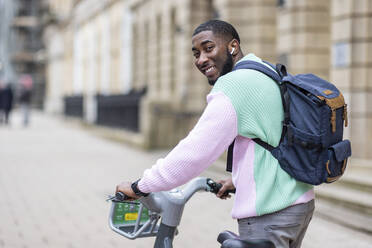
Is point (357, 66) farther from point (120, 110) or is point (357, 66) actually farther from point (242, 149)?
point (120, 110)

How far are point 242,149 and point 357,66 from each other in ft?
22.4

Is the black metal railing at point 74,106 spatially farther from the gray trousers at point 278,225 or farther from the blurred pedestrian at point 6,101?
the gray trousers at point 278,225

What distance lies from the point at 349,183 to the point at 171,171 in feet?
18.4

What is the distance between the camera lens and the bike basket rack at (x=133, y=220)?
280 cm

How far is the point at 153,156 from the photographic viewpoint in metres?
13.3

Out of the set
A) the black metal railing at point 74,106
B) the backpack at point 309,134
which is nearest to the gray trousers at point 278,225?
the backpack at point 309,134

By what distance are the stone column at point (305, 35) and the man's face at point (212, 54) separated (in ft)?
26.9

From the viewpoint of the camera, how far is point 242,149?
2.41 m

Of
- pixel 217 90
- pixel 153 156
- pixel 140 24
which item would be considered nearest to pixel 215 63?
pixel 217 90

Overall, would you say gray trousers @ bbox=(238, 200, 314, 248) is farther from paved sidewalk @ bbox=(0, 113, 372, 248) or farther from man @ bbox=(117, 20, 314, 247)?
paved sidewalk @ bbox=(0, 113, 372, 248)

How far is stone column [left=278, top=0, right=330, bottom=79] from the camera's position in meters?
10.4

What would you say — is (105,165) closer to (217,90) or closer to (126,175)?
(126,175)

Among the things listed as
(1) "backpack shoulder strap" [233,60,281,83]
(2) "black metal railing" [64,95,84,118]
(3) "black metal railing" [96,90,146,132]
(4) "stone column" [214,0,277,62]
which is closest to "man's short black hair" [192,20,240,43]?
(1) "backpack shoulder strap" [233,60,281,83]

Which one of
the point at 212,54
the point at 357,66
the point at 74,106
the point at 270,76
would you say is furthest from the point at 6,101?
the point at 270,76
